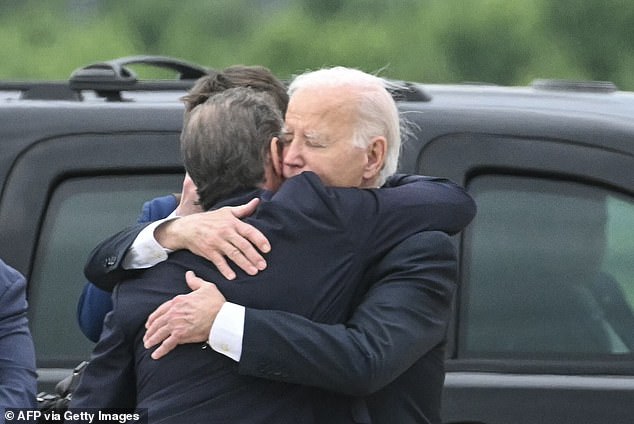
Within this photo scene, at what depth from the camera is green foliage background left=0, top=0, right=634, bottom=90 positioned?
5378 centimetres

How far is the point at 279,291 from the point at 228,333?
11cm

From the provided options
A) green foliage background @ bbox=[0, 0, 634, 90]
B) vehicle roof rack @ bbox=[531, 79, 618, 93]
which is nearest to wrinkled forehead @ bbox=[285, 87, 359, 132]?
vehicle roof rack @ bbox=[531, 79, 618, 93]

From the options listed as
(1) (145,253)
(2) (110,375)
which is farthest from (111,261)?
(2) (110,375)

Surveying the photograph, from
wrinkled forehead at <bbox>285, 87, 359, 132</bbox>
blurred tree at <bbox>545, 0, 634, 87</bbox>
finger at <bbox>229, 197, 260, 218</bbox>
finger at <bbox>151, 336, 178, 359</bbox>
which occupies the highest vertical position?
wrinkled forehead at <bbox>285, 87, 359, 132</bbox>

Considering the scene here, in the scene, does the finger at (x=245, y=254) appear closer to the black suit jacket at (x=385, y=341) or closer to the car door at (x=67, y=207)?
the black suit jacket at (x=385, y=341)

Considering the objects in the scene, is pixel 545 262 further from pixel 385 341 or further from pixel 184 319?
pixel 184 319

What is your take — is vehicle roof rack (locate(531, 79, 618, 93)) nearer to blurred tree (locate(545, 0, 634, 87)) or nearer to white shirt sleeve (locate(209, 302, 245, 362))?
white shirt sleeve (locate(209, 302, 245, 362))

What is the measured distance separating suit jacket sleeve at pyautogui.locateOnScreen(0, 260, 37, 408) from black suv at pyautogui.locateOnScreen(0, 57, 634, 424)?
38 centimetres

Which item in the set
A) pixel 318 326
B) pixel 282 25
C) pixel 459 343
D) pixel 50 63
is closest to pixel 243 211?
pixel 318 326

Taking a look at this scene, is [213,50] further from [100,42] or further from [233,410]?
[233,410]

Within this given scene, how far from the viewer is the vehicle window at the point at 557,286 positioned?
3.25 m

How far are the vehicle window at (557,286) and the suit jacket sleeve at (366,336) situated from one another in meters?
0.74

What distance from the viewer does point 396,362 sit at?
8.08ft

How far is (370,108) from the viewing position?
2596 mm
